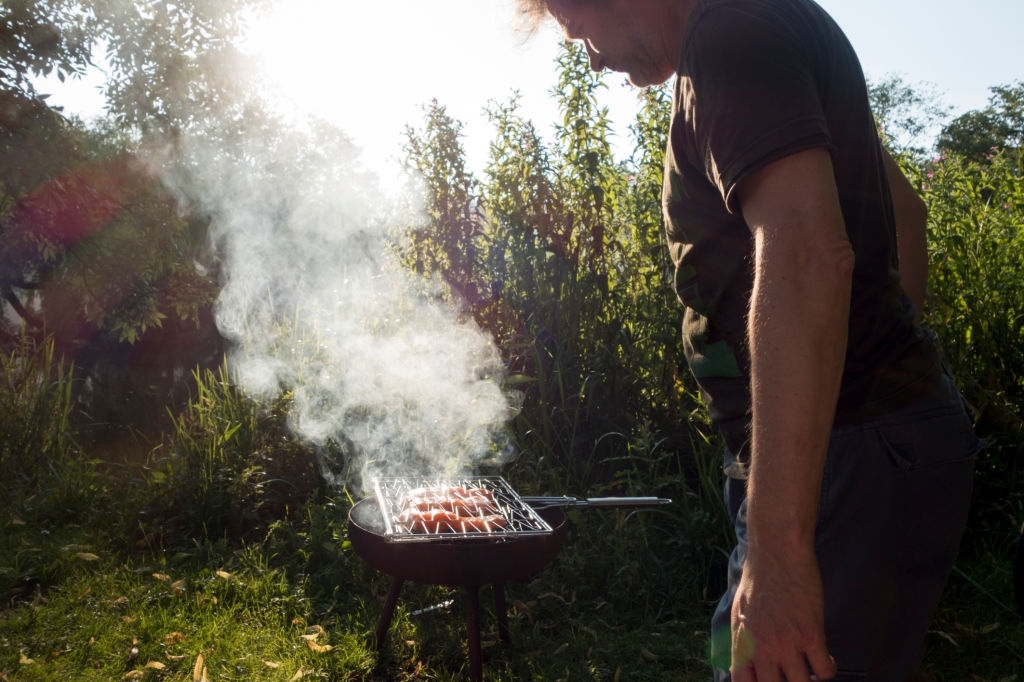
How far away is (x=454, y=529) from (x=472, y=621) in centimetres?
45

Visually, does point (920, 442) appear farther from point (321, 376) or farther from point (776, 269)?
point (321, 376)

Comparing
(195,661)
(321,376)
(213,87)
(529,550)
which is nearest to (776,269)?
(529,550)

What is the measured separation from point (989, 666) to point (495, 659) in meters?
2.28

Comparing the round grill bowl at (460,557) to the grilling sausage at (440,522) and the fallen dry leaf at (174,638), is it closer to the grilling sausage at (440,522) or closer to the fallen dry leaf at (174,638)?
the grilling sausage at (440,522)

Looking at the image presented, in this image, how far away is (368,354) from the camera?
569 centimetres

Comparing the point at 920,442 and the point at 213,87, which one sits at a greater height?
the point at 213,87

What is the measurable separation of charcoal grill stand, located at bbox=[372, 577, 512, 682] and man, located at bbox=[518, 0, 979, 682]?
5.75ft

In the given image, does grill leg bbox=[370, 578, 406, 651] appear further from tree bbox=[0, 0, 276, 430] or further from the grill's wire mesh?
tree bbox=[0, 0, 276, 430]

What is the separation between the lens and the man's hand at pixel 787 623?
4.16ft

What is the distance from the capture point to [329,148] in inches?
915

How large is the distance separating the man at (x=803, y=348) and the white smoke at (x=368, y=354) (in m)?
3.43

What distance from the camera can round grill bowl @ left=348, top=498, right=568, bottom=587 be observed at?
3055mm

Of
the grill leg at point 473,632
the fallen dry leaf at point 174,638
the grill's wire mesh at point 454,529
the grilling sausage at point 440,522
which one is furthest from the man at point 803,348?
the fallen dry leaf at point 174,638

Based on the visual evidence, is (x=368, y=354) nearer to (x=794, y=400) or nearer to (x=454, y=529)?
(x=454, y=529)
